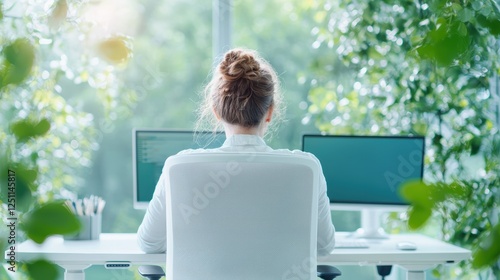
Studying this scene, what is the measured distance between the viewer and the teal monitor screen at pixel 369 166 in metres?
2.77

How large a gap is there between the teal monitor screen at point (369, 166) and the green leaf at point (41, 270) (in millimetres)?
2267

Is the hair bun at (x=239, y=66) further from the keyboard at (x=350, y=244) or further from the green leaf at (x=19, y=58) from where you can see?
the green leaf at (x=19, y=58)

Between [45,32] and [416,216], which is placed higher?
[45,32]

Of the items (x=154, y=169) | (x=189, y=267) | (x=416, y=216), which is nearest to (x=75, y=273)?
(x=154, y=169)

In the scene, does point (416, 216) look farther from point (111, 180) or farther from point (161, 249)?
point (111, 180)

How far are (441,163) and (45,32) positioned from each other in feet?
5.49

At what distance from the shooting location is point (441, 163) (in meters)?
3.04

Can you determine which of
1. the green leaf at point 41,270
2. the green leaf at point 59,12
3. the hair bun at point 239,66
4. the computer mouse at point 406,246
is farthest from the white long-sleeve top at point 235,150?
the green leaf at point 41,270

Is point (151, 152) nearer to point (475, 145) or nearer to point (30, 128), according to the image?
point (475, 145)

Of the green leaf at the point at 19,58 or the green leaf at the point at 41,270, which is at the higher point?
the green leaf at the point at 19,58

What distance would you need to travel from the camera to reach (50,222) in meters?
0.54

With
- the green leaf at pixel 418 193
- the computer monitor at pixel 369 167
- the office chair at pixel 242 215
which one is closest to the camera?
the green leaf at pixel 418 193

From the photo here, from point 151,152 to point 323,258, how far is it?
82cm

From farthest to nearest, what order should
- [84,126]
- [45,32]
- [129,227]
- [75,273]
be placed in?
[129,227] → [84,126] → [45,32] → [75,273]
